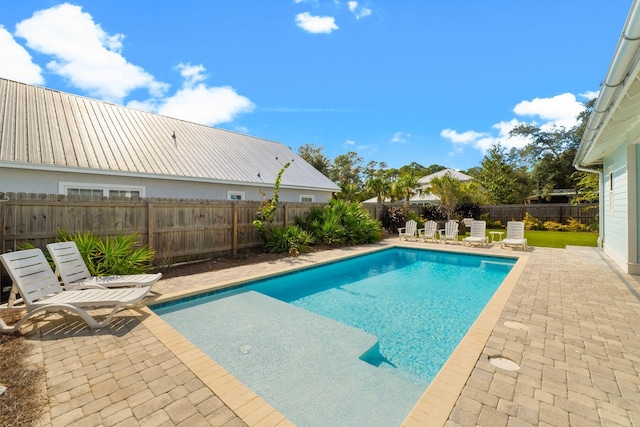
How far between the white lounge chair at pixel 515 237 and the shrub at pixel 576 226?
9710 millimetres

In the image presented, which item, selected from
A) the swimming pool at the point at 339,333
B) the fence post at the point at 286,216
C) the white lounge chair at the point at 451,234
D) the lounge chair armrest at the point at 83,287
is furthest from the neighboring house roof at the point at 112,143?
the white lounge chair at the point at 451,234

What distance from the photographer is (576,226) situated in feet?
59.1

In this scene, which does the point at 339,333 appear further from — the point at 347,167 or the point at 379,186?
the point at 347,167

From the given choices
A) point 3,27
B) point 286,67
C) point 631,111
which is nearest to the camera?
point 631,111

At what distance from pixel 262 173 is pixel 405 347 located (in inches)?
470

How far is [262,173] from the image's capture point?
48.1 feet

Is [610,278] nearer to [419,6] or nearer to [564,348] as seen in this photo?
[564,348]

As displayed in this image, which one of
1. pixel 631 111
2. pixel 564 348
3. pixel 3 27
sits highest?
pixel 3 27

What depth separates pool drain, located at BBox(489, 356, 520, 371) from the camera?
296 cm

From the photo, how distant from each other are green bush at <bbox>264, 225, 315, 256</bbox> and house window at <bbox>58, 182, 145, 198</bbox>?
4.89 metres

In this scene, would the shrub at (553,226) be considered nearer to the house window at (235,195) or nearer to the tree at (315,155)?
the house window at (235,195)

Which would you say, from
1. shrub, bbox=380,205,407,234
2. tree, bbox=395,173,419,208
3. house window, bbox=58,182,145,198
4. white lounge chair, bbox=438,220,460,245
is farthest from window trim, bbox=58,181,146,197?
tree, bbox=395,173,419,208

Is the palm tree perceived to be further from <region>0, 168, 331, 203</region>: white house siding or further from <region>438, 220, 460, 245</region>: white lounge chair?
<region>0, 168, 331, 203</region>: white house siding

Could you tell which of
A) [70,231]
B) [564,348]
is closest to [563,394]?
[564,348]
